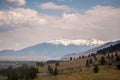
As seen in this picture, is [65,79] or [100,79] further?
[65,79]

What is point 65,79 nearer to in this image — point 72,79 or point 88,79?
point 72,79

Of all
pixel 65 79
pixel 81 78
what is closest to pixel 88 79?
pixel 81 78

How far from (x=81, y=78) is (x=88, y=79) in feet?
30.3

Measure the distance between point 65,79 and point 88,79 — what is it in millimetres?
22188

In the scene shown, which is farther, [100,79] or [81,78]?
[81,78]

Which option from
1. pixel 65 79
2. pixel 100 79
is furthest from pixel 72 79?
pixel 100 79

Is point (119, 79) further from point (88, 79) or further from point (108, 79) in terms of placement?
point (88, 79)

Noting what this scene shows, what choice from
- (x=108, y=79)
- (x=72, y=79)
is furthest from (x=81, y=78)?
(x=108, y=79)

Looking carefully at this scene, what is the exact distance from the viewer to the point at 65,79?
19862 centimetres

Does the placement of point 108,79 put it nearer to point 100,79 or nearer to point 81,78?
point 100,79

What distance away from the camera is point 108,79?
18025cm

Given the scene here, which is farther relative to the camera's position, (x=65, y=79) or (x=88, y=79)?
(x=65, y=79)

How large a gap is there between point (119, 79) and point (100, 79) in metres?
15.1

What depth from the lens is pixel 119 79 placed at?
175375 mm
